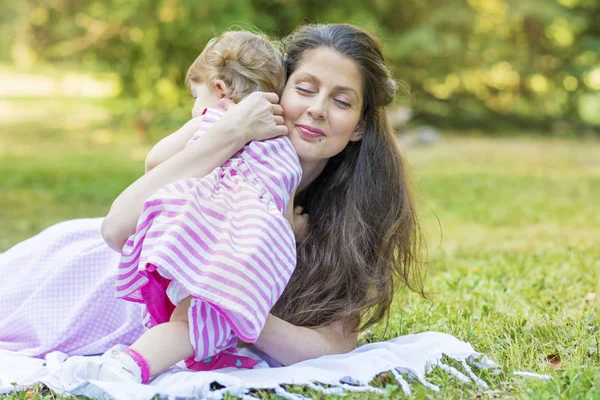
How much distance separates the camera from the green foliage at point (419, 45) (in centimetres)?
1380

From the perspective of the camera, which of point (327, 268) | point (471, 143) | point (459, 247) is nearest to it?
point (327, 268)

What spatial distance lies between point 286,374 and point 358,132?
110 centimetres

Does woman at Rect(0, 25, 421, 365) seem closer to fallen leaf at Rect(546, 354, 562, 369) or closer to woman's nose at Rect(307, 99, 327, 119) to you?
woman's nose at Rect(307, 99, 327, 119)

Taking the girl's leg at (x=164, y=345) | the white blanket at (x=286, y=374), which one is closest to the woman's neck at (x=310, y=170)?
the white blanket at (x=286, y=374)

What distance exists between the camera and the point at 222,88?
3164 mm

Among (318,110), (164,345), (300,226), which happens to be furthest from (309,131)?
(164,345)

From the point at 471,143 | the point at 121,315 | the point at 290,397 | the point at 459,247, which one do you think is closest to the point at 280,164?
the point at 290,397

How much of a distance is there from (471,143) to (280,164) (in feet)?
38.8

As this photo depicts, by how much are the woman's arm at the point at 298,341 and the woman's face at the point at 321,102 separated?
671 mm

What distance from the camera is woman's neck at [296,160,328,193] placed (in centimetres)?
327

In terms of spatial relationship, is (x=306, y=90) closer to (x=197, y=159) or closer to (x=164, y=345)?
(x=197, y=159)

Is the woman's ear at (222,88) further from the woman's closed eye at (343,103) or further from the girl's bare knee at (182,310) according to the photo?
the girl's bare knee at (182,310)

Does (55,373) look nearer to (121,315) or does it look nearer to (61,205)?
(121,315)

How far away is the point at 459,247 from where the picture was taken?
561 centimetres
